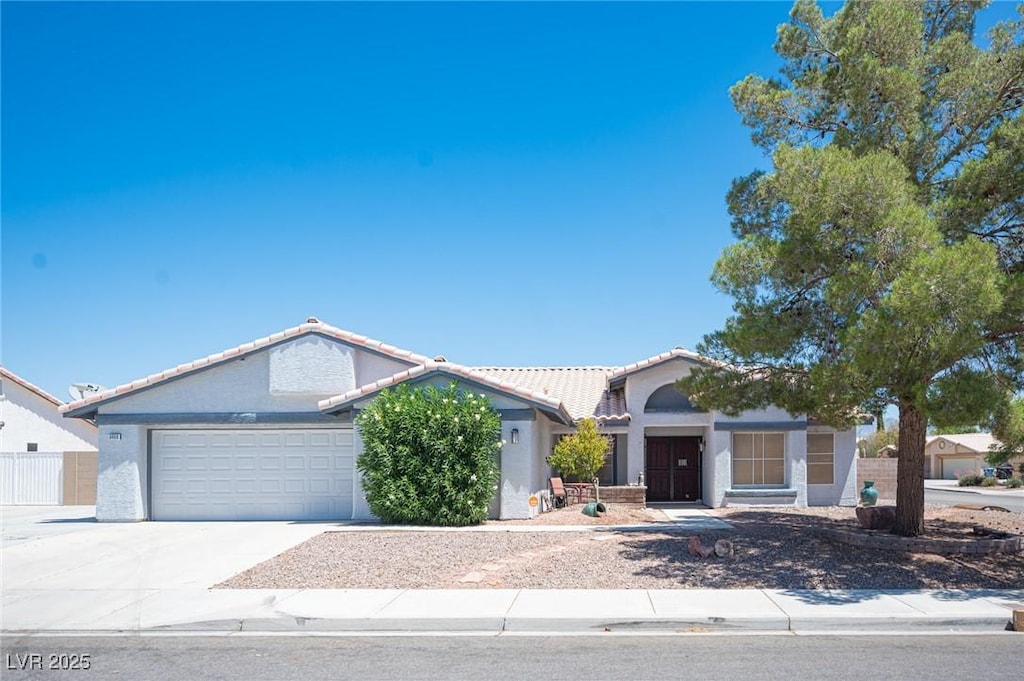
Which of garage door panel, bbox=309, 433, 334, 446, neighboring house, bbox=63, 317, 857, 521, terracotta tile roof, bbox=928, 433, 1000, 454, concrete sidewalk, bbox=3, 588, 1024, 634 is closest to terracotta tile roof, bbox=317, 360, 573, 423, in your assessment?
neighboring house, bbox=63, 317, 857, 521

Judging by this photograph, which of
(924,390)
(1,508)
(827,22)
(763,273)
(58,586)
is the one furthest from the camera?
(1,508)

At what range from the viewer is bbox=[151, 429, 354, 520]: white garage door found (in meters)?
19.8

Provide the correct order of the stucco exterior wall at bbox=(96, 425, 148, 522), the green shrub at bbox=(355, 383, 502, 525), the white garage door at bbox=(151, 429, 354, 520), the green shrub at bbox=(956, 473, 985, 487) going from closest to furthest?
the green shrub at bbox=(355, 383, 502, 525) < the stucco exterior wall at bbox=(96, 425, 148, 522) < the white garage door at bbox=(151, 429, 354, 520) < the green shrub at bbox=(956, 473, 985, 487)

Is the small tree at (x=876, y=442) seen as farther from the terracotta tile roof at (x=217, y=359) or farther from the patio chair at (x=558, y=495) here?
the terracotta tile roof at (x=217, y=359)

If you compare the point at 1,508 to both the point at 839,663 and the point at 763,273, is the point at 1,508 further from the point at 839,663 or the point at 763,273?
the point at 839,663

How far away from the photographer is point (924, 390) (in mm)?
11141

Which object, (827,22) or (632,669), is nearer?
(632,669)

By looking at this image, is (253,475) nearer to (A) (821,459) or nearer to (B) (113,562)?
(B) (113,562)

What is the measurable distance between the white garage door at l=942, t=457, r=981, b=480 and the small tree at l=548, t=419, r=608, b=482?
4089 cm

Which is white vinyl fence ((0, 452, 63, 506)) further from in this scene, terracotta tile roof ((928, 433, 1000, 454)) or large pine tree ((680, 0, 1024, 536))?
terracotta tile roof ((928, 433, 1000, 454))

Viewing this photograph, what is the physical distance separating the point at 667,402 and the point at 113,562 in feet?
45.5

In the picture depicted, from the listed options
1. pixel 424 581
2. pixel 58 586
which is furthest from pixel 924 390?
pixel 58 586

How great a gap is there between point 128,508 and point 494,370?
1291 cm

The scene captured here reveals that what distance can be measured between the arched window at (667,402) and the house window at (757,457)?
4.67 ft
